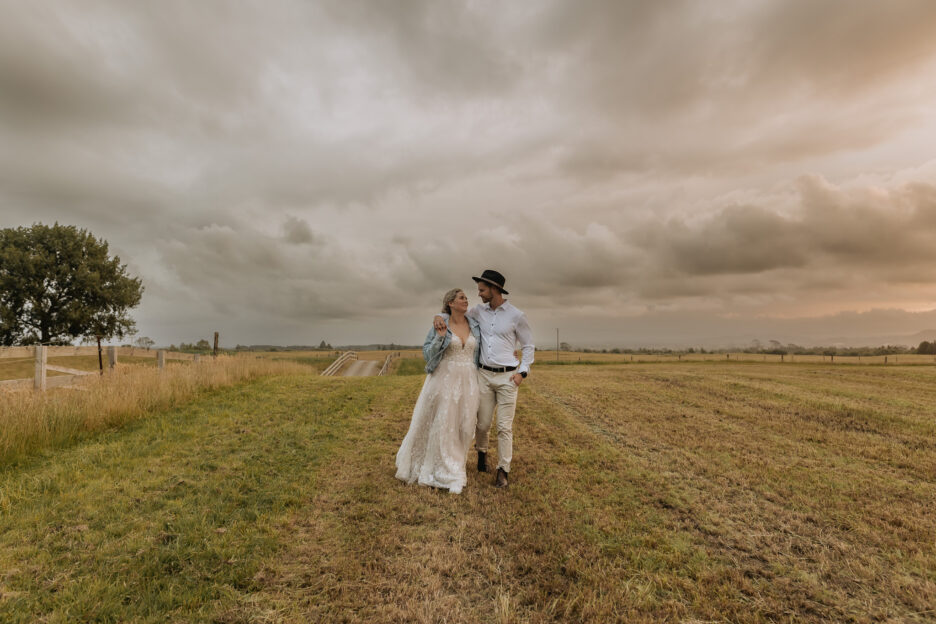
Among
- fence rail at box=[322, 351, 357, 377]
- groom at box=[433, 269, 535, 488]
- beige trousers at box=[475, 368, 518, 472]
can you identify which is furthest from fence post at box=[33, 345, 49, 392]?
fence rail at box=[322, 351, 357, 377]

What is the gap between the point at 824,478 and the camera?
6.17 metres

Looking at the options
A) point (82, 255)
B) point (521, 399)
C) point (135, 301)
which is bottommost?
point (521, 399)

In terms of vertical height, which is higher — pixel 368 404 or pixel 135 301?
pixel 135 301

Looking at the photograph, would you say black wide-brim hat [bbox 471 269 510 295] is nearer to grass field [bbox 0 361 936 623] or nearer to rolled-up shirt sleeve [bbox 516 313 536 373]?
rolled-up shirt sleeve [bbox 516 313 536 373]

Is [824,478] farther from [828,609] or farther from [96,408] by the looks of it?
[96,408]

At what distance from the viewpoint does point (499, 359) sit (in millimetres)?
5875

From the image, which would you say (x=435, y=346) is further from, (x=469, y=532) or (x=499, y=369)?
(x=469, y=532)

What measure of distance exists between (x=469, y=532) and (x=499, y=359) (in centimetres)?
229

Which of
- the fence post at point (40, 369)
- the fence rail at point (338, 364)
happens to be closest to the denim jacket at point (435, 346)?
the fence post at point (40, 369)

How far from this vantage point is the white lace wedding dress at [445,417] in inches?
226

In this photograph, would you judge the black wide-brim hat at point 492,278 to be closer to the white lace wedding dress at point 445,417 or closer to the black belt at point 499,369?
the white lace wedding dress at point 445,417

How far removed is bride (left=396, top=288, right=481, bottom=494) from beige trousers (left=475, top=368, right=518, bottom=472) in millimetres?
135

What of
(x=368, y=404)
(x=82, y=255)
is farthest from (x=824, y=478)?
(x=82, y=255)

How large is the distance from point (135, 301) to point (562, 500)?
36593 millimetres
